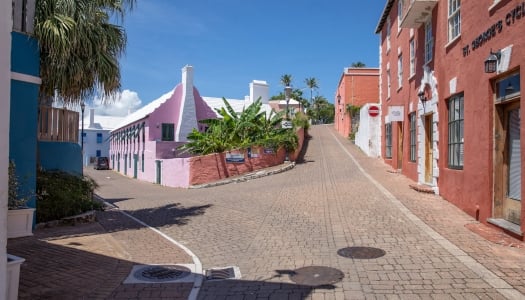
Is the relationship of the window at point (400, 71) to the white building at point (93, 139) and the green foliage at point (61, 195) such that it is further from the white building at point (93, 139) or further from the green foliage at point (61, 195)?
the white building at point (93, 139)

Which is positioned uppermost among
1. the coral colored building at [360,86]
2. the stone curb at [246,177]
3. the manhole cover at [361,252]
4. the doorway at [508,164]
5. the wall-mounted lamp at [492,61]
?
the coral colored building at [360,86]

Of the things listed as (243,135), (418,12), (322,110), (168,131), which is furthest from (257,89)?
(322,110)

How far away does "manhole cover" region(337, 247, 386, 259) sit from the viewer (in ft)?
24.4

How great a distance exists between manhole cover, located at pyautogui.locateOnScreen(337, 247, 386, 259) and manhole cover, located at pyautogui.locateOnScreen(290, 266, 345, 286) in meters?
0.84

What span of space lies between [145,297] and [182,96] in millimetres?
29942

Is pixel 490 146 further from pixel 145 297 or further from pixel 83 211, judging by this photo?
pixel 83 211

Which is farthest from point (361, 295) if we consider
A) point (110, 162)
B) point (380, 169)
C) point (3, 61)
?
point (110, 162)

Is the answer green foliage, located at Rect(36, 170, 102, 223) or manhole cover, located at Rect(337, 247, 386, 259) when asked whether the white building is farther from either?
manhole cover, located at Rect(337, 247, 386, 259)

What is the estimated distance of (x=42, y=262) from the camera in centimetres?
735

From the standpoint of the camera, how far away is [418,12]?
47.9ft

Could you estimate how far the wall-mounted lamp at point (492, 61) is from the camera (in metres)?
8.63

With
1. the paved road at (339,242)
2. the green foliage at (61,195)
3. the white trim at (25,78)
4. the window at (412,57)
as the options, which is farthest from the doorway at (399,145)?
the white trim at (25,78)

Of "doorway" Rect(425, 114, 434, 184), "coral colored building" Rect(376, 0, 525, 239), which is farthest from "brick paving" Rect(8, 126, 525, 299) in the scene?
"doorway" Rect(425, 114, 434, 184)

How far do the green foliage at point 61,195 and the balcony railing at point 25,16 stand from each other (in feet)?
11.9
